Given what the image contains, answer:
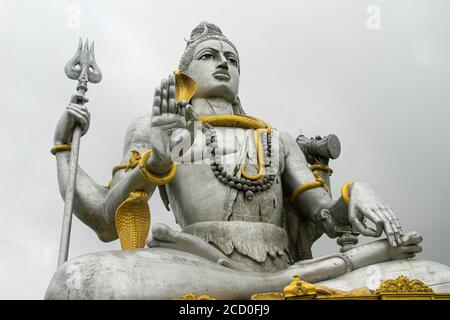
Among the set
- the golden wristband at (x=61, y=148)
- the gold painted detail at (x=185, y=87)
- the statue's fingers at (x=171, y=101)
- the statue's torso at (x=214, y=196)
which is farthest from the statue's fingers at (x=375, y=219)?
the golden wristband at (x=61, y=148)

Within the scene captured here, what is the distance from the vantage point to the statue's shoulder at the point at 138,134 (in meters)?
7.57

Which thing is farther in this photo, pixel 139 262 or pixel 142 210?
pixel 142 210

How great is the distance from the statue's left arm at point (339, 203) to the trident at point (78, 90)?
250cm

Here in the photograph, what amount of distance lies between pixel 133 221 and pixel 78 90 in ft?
5.76

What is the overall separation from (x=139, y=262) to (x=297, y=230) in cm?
268

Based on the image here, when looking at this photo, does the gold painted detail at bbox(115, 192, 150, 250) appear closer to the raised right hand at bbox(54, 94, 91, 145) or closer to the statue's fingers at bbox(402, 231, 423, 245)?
the raised right hand at bbox(54, 94, 91, 145)

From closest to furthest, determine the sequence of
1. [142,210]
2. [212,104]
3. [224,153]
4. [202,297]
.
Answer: [202,297], [142,210], [224,153], [212,104]

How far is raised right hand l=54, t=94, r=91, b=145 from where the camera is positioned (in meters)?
7.13

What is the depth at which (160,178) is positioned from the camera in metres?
6.27

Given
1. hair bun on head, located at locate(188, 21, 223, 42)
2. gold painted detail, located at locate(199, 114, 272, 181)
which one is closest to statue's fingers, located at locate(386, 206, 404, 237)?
gold painted detail, located at locate(199, 114, 272, 181)

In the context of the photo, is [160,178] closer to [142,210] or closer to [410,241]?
[142,210]

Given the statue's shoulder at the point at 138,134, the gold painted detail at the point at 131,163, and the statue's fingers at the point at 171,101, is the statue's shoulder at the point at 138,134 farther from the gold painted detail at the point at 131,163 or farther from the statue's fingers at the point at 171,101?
the statue's fingers at the point at 171,101
